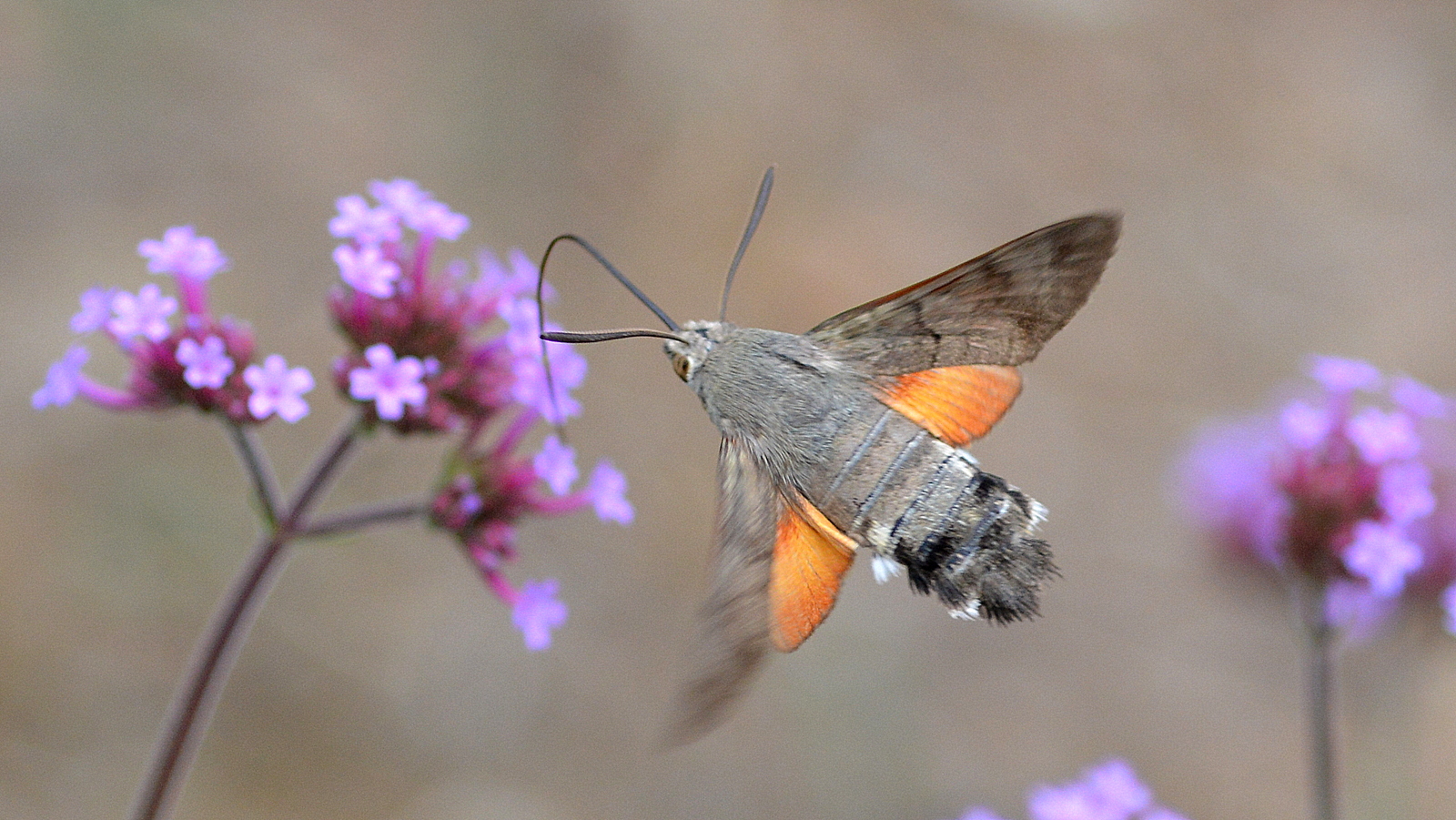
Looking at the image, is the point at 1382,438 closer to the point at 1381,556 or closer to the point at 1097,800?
the point at 1381,556

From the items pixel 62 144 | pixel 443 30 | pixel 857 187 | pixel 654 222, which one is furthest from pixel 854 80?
pixel 62 144

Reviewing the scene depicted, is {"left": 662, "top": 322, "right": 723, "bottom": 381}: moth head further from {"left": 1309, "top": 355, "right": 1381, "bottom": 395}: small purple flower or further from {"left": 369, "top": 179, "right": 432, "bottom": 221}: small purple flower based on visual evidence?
{"left": 1309, "top": 355, "right": 1381, "bottom": 395}: small purple flower

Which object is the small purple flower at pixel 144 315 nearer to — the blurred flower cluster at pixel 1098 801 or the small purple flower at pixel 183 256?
the small purple flower at pixel 183 256

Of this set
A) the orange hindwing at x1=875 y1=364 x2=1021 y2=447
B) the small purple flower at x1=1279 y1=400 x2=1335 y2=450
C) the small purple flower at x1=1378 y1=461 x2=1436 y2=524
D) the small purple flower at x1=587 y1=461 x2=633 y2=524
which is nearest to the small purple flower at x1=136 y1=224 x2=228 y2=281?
the small purple flower at x1=587 y1=461 x2=633 y2=524

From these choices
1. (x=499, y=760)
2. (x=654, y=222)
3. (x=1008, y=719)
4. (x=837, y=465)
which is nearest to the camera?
(x=837, y=465)

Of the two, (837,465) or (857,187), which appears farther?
(857,187)

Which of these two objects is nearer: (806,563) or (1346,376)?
(806,563)

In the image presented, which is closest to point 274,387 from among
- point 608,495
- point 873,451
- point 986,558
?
point 608,495

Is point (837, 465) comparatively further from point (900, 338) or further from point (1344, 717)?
point (1344, 717)
